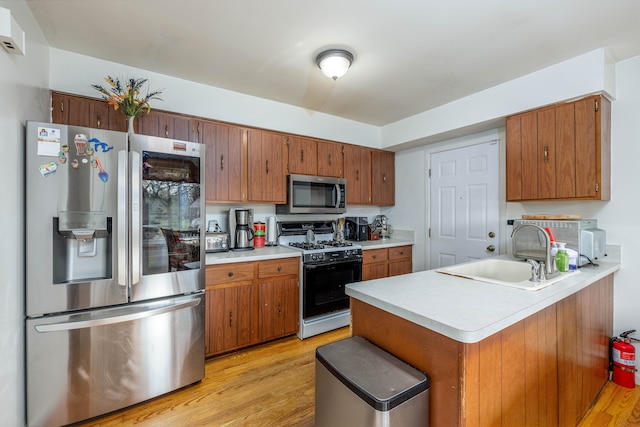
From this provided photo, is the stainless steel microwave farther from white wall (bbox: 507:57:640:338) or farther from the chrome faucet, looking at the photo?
white wall (bbox: 507:57:640:338)

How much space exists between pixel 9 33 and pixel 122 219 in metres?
0.99

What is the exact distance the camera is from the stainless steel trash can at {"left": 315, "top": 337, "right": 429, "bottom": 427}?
0.98 metres

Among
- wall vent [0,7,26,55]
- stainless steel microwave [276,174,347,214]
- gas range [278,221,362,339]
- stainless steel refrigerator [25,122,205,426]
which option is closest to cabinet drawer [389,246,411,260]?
gas range [278,221,362,339]

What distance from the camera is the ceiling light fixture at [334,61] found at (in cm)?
205

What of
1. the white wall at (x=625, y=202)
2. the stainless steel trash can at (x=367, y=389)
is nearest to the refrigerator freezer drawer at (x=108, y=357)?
the stainless steel trash can at (x=367, y=389)

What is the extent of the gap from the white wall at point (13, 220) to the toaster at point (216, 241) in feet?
4.16

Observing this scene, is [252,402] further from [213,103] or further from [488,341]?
[213,103]

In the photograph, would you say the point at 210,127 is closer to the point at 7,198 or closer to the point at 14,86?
the point at 14,86

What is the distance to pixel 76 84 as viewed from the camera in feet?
7.13

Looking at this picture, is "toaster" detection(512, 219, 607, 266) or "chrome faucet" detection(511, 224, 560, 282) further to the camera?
"toaster" detection(512, 219, 607, 266)

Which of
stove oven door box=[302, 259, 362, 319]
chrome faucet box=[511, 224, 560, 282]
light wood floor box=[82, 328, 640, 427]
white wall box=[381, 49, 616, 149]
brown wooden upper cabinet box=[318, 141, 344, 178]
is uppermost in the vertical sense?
white wall box=[381, 49, 616, 149]

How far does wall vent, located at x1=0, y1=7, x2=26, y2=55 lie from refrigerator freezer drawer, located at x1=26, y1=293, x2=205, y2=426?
1414 millimetres

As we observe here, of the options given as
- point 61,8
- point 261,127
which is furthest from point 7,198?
point 261,127

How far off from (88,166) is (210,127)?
3.86 feet
